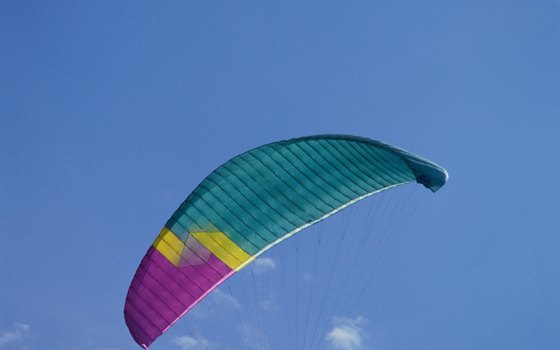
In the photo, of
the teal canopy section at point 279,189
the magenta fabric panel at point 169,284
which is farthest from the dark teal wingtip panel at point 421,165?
the magenta fabric panel at point 169,284

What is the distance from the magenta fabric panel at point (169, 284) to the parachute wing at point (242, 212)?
23 mm

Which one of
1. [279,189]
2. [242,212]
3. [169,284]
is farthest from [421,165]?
[169,284]

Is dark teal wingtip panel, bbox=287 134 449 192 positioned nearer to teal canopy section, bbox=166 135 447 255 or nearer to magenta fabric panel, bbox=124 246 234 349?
teal canopy section, bbox=166 135 447 255

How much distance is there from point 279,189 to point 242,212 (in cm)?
100

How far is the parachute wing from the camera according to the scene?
17.7 meters

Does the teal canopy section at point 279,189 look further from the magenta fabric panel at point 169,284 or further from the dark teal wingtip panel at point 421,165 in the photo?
the magenta fabric panel at point 169,284

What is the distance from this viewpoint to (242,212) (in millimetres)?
17891

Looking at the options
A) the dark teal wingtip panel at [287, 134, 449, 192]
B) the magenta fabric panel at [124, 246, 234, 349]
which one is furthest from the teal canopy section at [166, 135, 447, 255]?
the magenta fabric panel at [124, 246, 234, 349]

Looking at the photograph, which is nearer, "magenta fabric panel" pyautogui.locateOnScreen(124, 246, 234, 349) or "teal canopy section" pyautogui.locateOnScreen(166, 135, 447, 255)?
"teal canopy section" pyautogui.locateOnScreen(166, 135, 447, 255)

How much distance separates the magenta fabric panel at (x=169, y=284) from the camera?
18.0m

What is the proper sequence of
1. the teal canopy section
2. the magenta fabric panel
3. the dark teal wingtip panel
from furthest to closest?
the magenta fabric panel, the teal canopy section, the dark teal wingtip panel

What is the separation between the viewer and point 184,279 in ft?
59.0

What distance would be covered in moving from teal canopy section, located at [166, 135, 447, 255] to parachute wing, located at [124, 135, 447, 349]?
0.02 meters

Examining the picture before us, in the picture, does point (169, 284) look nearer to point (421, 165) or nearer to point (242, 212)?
point (242, 212)
